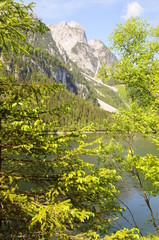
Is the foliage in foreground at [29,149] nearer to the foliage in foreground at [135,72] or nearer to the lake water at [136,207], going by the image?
the foliage in foreground at [135,72]

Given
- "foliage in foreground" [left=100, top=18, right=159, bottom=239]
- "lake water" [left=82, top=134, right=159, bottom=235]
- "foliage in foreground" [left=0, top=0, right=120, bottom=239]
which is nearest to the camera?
"foliage in foreground" [left=0, top=0, right=120, bottom=239]

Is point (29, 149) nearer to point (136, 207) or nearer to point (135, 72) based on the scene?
point (135, 72)

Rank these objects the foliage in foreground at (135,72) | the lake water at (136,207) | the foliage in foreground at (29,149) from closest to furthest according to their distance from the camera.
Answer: the foliage in foreground at (29,149)
the foliage in foreground at (135,72)
the lake water at (136,207)

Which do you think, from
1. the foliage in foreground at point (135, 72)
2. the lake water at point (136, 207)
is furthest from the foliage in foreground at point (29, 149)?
the lake water at point (136, 207)

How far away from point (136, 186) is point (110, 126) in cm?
3029

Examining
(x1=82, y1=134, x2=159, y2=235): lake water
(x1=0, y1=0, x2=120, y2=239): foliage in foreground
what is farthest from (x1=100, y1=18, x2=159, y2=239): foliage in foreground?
(x1=82, y1=134, x2=159, y2=235): lake water

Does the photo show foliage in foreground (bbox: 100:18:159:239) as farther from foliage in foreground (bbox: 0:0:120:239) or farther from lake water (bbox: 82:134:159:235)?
lake water (bbox: 82:134:159:235)

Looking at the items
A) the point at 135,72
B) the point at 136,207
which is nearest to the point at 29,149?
the point at 135,72

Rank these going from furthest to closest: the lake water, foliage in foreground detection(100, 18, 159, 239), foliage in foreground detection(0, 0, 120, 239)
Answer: the lake water
foliage in foreground detection(100, 18, 159, 239)
foliage in foreground detection(0, 0, 120, 239)

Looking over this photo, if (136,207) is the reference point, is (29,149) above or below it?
above

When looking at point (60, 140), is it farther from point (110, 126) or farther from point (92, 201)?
point (110, 126)

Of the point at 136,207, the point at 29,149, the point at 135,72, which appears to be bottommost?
the point at 136,207

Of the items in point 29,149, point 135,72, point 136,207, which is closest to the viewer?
point 29,149

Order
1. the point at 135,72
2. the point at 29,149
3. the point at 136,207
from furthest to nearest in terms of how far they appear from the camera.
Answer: the point at 136,207
the point at 135,72
the point at 29,149
